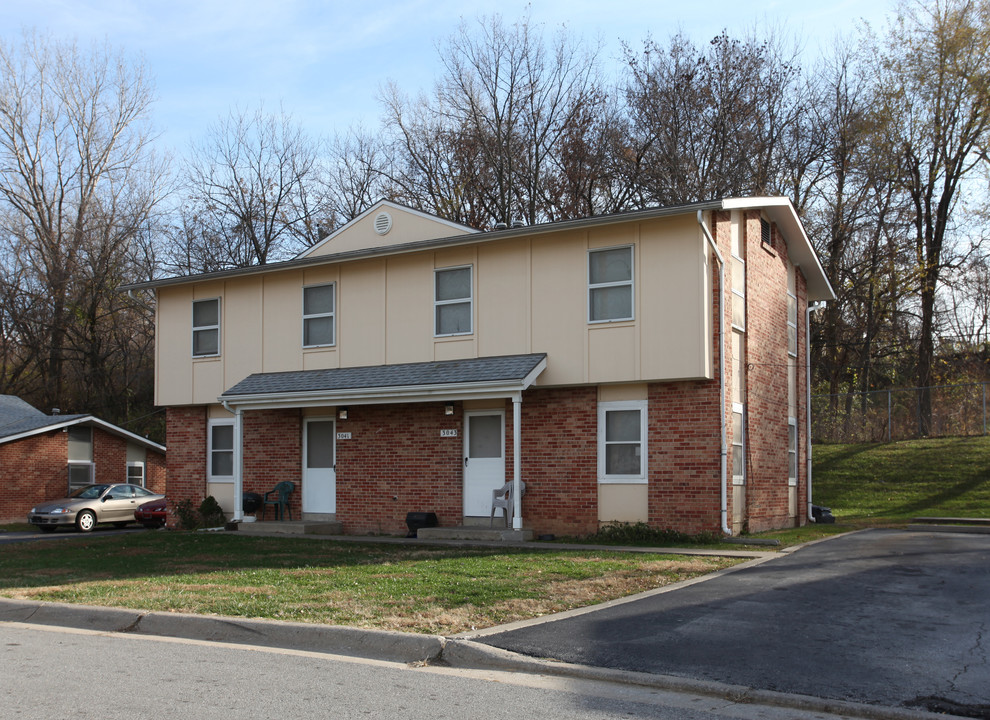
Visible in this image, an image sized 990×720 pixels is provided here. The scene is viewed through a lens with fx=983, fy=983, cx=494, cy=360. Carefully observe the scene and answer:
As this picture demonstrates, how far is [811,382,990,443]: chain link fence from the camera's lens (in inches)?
1202

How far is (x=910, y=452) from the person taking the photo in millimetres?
28859

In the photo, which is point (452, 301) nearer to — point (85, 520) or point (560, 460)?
point (560, 460)

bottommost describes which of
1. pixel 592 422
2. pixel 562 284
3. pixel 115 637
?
pixel 115 637

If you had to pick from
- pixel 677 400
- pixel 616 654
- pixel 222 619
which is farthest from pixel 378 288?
pixel 616 654

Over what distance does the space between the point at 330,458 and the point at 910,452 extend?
57.5 ft

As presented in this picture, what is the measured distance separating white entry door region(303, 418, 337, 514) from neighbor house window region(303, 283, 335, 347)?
1.76m

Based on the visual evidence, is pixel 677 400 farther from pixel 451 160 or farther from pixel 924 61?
Answer: pixel 451 160

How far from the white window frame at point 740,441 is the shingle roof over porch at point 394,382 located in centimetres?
364

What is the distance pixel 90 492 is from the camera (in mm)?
29609

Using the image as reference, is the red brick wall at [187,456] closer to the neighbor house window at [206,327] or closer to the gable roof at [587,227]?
the neighbor house window at [206,327]

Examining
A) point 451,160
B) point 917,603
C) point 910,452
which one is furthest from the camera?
point 451,160

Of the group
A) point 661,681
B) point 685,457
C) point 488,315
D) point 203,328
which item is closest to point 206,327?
point 203,328

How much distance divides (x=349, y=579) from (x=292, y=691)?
507 cm

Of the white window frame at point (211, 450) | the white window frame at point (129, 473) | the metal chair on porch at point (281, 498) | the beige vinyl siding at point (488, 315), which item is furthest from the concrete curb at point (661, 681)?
the white window frame at point (129, 473)
